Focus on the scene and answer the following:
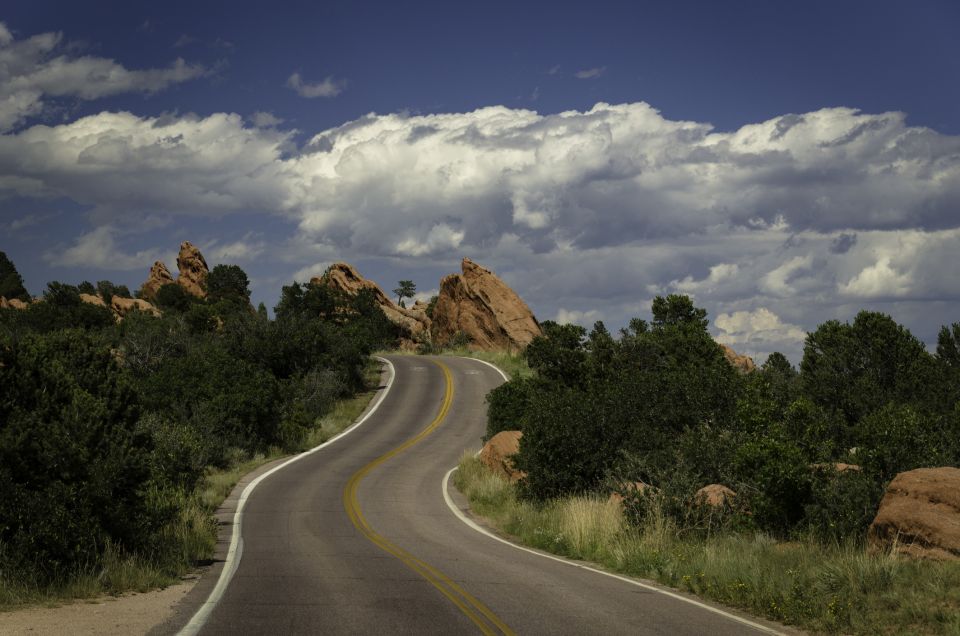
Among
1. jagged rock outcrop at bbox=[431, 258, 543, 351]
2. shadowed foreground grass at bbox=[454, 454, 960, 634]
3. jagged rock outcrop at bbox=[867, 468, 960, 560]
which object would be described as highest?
jagged rock outcrop at bbox=[431, 258, 543, 351]

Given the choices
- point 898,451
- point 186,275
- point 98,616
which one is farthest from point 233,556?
point 186,275

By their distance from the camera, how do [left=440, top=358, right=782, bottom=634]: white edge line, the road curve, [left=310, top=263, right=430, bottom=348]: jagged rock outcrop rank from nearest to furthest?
the road curve
[left=440, top=358, right=782, bottom=634]: white edge line
[left=310, top=263, right=430, bottom=348]: jagged rock outcrop

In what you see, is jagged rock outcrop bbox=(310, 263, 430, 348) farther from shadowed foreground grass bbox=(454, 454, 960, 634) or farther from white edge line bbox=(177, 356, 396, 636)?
shadowed foreground grass bbox=(454, 454, 960, 634)

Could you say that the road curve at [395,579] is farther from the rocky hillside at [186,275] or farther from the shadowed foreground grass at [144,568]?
the rocky hillside at [186,275]

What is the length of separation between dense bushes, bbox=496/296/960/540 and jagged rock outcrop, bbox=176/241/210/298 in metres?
75.1

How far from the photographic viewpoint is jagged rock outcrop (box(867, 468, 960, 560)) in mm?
11320

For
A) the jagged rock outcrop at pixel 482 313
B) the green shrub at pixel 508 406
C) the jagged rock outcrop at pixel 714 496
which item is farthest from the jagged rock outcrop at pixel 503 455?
the jagged rock outcrop at pixel 482 313

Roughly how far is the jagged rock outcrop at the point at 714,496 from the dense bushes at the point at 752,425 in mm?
173

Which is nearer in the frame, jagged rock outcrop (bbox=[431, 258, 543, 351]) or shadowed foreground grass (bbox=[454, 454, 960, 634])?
shadowed foreground grass (bbox=[454, 454, 960, 634])

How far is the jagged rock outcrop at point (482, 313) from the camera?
267 feet

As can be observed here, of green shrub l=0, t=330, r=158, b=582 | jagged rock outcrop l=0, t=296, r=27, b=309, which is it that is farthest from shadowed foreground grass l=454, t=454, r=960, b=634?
jagged rock outcrop l=0, t=296, r=27, b=309

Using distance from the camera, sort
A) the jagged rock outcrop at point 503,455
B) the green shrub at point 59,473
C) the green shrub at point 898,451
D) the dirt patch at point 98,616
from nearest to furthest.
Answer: the dirt patch at point 98,616 < the green shrub at point 59,473 < the green shrub at point 898,451 < the jagged rock outcrop at point 503,455

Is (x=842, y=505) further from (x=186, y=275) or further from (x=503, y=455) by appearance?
(x=186, y=275)

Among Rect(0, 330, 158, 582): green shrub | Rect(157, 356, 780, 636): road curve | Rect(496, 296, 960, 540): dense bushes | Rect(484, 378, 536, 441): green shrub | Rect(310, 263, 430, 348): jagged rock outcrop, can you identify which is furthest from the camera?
Rect(310, 263, 430, 348): jagged rock outcrop
